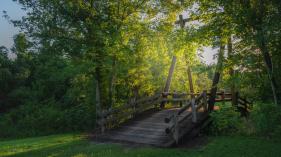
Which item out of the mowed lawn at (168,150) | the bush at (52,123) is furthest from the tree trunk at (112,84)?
the mowed lawn at (168,150)

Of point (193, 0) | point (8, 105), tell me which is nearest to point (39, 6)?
point (193, 0)

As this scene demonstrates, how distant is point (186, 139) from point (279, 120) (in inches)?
155

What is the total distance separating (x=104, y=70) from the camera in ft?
58.2

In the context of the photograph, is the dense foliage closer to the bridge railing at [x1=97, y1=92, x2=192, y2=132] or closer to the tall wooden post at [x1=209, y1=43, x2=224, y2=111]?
the tall wooden post at [x1=209, y1=43, x2=224, y2=111]

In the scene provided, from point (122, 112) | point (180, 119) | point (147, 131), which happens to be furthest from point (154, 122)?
point (180, 119)

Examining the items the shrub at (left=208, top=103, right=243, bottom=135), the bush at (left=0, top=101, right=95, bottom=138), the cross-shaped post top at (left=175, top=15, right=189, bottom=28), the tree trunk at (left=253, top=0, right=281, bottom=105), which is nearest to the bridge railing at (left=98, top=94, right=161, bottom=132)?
the bush at (left=0, top=101, right=95, bottom=138)

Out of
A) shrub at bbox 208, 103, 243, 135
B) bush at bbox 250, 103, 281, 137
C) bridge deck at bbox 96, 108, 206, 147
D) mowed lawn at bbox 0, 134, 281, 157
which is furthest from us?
shrub at bbox 208, 103, 243, 135

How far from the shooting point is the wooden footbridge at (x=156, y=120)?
1278 centimetres

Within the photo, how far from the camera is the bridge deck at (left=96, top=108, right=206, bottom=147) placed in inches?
509

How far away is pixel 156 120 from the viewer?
52.6 feet

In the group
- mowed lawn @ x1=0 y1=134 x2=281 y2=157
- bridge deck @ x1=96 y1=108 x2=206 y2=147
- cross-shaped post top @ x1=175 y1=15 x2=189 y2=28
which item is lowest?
mowed lawn @ x1=0 y1=134 x2=281 y2=157

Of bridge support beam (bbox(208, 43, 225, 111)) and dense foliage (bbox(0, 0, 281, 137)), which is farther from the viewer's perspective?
bridge support beam (bbox(208, 43, 225, 111))

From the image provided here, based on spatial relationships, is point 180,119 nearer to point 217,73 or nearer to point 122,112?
point 217,73

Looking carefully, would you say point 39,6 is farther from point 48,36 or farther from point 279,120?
point 279,120
